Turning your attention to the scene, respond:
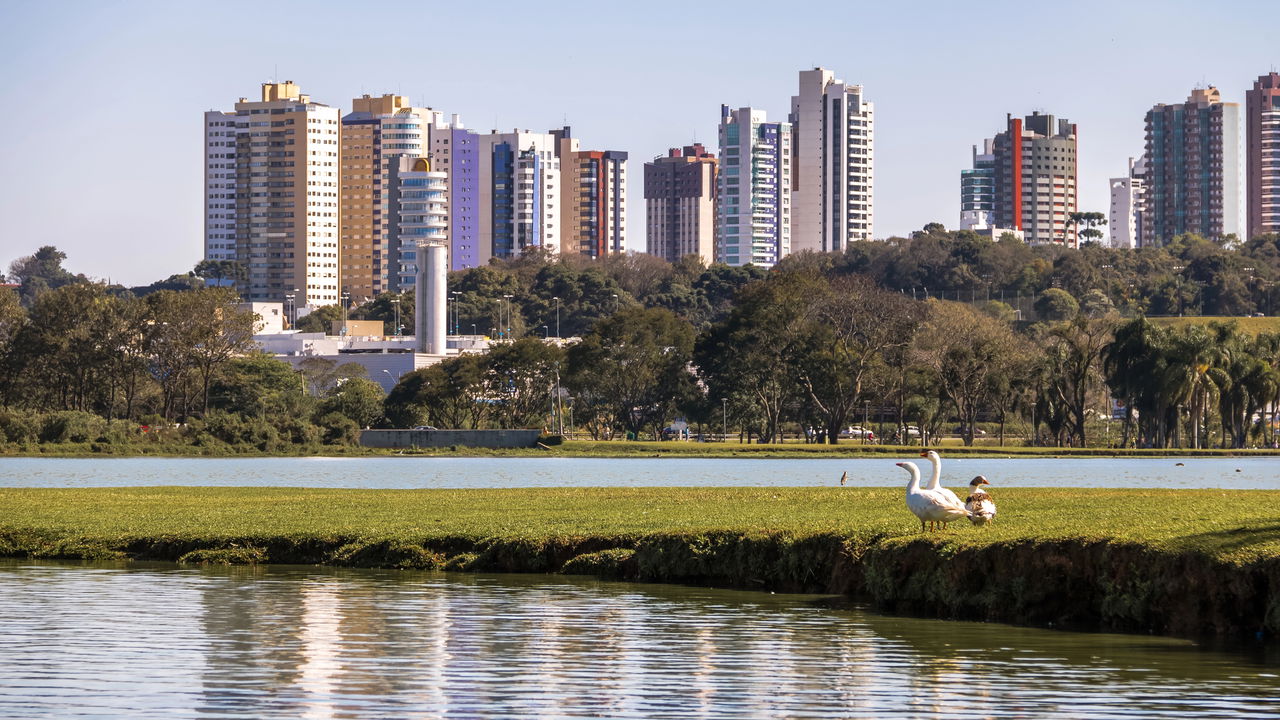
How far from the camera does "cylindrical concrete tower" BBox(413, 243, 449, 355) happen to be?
579ft

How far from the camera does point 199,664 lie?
18547 mm

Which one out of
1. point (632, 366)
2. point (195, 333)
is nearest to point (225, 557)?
point (195, 333)

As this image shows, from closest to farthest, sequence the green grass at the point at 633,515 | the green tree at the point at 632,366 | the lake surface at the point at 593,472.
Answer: the green grass at the point at 633,515
the lake surface at the point at 593,472
the green tree at the point at 632,366

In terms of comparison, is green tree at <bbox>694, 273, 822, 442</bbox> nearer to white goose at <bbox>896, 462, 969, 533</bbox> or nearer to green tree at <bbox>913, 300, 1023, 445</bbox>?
Answer: green tree at <bbox>913, 300, 1023, 445</bbox>

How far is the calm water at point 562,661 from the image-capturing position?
16.2 metres

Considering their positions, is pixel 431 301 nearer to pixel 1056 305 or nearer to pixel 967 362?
pixel 1056 305

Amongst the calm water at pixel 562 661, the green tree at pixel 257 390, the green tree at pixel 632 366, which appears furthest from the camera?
the green tree at pixel 632 366

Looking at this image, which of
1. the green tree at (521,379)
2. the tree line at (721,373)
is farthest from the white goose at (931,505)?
the green tree at (521,379)

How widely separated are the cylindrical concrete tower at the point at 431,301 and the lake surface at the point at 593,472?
230ft

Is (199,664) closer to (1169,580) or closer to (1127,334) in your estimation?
(1169,580)

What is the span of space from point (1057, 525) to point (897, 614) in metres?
3.26

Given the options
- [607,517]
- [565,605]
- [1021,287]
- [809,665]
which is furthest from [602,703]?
[1021,287]

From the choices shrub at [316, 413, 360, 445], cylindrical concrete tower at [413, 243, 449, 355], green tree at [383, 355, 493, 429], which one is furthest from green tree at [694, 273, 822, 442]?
cylindrical concrete tower at [413, 243, 449, 355]

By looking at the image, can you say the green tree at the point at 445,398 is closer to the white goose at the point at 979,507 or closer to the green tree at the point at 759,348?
the green tree at the point at 759,348
